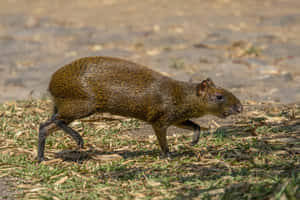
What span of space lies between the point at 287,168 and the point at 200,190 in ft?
2.63

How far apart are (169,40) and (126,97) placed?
6.01 metres

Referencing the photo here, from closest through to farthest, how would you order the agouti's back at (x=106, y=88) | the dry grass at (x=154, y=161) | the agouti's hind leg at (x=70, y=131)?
the dry grass at (x=154, y=161)
the agouti's back at (x=106, y=88)
the agouti's hind leg at (x=70, y=131)

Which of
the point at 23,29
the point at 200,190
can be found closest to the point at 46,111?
the point at 200,190

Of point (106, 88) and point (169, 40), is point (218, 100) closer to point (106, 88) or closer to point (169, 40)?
point (106, 88)

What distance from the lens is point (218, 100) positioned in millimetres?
4789

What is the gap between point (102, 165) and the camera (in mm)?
4426

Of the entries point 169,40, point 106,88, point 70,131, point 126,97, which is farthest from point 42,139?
point 169,40

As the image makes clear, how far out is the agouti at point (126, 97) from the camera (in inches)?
179

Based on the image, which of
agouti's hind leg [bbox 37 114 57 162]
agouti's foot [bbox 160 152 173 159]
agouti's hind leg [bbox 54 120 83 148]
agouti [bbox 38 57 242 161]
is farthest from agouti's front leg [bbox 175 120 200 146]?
agouti's hind leg [bbox 37 114 57 162]

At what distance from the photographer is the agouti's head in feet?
15.6

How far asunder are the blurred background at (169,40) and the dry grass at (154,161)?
52.0 inches

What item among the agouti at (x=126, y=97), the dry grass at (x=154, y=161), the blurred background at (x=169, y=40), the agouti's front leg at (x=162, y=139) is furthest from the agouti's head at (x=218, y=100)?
the blurred background at (x=169, y=40)

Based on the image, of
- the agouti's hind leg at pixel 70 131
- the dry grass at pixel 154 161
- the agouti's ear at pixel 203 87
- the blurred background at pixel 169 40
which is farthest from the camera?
the blurred background at pixel 169 40

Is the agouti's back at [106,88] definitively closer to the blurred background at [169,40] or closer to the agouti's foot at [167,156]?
the agouti's foot at [167,156]
